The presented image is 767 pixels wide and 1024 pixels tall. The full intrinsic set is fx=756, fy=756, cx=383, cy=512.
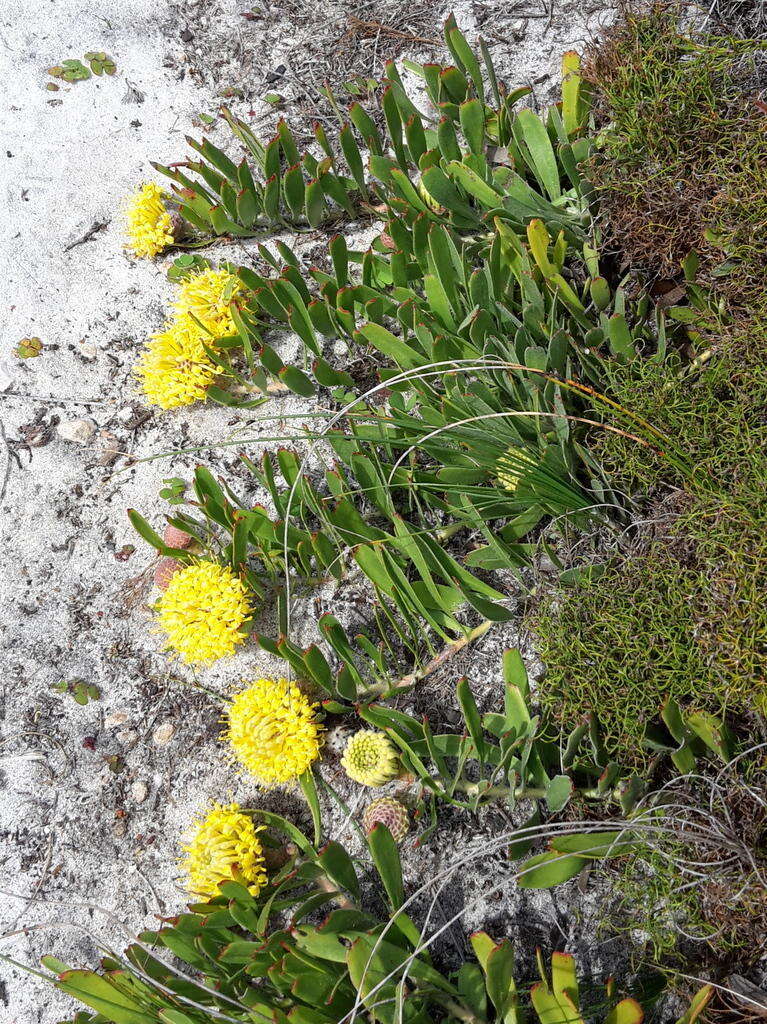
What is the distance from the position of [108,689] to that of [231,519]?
685mm

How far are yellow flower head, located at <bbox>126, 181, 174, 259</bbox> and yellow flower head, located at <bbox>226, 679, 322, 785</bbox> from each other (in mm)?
1773

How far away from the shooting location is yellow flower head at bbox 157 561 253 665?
2.10 m

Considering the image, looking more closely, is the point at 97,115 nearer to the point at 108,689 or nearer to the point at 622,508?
the point at 108,689

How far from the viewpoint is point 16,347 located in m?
2.86

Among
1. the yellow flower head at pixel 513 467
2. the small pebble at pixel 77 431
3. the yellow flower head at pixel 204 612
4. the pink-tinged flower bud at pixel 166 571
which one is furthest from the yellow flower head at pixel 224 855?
the small pebble at pixel 77 431

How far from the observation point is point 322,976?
1634 mm

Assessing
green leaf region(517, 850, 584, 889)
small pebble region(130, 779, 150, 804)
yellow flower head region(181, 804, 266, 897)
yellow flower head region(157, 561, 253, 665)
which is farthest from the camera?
small pebble region(130, 779, 150, 804)

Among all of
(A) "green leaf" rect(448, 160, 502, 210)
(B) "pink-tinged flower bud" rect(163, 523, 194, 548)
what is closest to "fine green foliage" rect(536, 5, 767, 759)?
(A) "green leaf" rect(448, 160, 502, 210)

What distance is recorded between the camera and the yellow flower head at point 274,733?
1.94 metres

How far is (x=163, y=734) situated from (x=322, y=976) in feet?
2.93

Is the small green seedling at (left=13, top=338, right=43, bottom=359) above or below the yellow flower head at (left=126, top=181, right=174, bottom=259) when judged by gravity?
below

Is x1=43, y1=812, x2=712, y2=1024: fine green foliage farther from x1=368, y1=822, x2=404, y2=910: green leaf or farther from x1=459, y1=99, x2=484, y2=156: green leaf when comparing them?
x1=459, y1=99, x2=484, y2=156: green leaf

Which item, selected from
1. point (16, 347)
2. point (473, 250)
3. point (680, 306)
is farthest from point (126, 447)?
point (680, 306)

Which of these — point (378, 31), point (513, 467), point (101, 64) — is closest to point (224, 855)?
point (513, 467)
